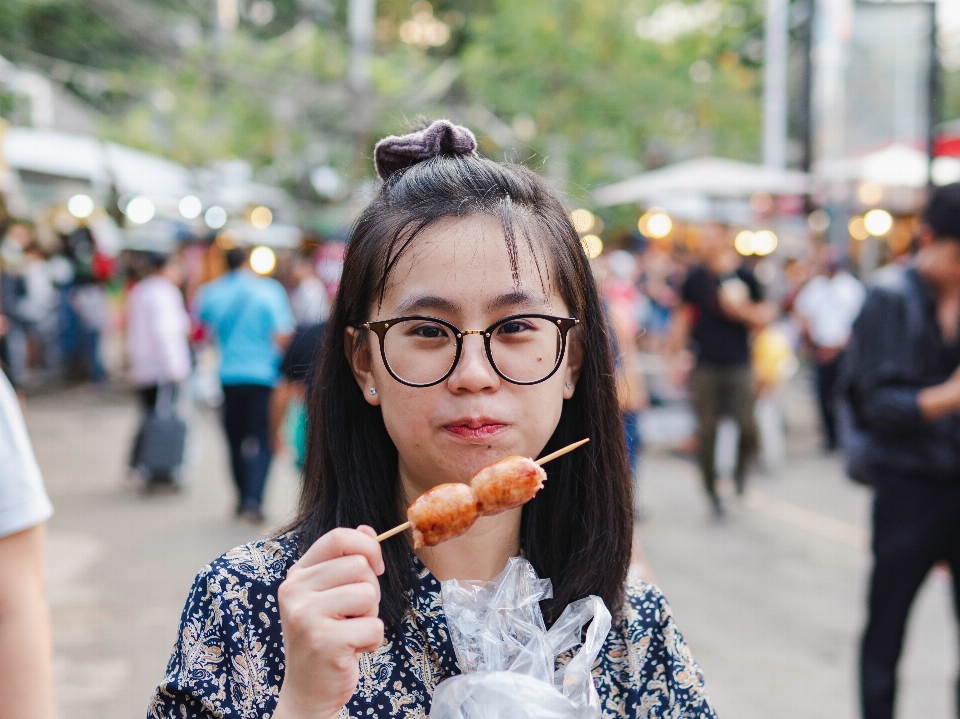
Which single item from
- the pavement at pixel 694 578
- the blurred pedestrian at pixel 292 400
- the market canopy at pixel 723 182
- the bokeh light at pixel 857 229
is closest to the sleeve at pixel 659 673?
the pavement at pixel 694 578

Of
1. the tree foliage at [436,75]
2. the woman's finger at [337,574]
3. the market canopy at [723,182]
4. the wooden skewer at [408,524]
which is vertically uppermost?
the tree foliage at [436,75]

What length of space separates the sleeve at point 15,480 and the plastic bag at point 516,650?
0.81 meters

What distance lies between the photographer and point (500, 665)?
62.8 inches

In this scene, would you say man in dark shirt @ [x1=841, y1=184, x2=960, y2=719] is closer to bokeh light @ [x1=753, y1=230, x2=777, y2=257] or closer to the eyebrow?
the eyebrow

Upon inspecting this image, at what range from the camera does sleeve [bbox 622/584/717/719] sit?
5.72 feet

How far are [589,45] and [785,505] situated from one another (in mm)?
15763

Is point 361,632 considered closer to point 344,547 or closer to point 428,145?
point 344,547

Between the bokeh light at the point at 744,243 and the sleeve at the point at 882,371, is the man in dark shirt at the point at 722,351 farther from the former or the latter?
the bokeh light at the point at 744,243

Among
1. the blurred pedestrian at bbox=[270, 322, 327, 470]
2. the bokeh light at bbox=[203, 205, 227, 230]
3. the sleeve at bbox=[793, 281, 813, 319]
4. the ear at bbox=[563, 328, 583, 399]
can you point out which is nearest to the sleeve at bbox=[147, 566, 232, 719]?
the ear at bbox=[563, 328, 583, 399]

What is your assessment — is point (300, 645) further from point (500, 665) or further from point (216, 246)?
point (216, 246)

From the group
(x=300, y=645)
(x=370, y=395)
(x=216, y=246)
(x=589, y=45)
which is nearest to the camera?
(x=300, y=645)

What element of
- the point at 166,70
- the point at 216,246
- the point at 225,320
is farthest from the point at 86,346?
the point at 225,320

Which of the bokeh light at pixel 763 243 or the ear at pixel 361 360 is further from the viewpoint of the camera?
the bokeh light at pixel 763 243

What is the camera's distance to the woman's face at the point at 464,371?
1605 mm
